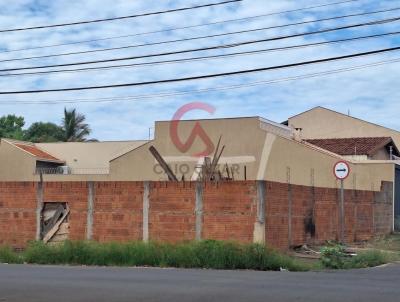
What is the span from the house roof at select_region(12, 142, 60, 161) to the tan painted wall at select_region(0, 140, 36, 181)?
1.86 feet

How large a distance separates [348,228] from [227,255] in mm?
11872

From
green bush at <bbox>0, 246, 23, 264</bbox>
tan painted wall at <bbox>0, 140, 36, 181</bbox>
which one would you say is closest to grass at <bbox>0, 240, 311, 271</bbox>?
green bush at <bbox>0, 246, 23, 264</bbox>

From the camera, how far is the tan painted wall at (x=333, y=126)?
5494cm

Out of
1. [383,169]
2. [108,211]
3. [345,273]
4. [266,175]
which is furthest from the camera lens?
[383,169]

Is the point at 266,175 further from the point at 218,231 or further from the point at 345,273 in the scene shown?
the point at 345,273

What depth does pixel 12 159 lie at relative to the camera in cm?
5134

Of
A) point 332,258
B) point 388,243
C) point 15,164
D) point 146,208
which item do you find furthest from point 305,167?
point 15,164

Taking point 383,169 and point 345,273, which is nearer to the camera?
point 345,273

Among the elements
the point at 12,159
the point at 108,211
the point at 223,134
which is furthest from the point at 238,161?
the point at 12,159

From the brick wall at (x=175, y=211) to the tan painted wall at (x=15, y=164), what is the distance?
2520cm

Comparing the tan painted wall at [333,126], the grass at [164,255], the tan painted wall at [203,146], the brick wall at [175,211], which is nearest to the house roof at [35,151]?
the tan painted wall at [203,146]

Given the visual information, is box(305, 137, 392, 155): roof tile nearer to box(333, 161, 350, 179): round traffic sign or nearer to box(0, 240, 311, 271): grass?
box(333, 161, 350, 179): round traffic sign

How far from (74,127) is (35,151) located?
59.7ft

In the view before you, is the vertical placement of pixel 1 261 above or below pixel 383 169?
below
